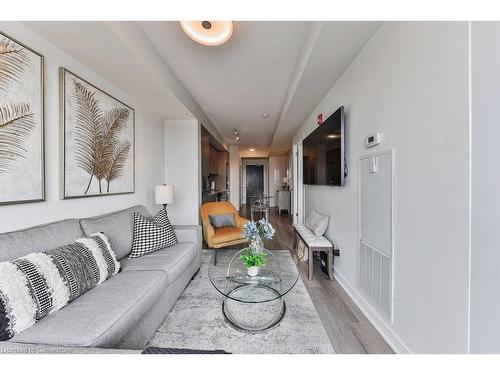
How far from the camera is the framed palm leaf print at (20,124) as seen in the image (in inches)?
49.9

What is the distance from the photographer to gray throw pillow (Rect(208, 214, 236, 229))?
11.4ft

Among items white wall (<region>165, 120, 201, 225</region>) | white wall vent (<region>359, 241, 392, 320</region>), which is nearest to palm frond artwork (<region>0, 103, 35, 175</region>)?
white wall (<region>165, 120, 201, 225</region>)

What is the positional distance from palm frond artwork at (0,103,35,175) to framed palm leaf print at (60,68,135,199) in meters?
0.29

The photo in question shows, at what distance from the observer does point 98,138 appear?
6.78ft

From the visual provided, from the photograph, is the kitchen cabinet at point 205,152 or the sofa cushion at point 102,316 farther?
the kitchen cabinet at point 205,152

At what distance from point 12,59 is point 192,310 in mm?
2227

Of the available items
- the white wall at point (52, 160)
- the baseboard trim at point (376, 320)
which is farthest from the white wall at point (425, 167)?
the white wall at point (52, 160)

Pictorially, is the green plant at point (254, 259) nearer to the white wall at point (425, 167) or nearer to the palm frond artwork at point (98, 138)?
the white wall at point (425, 167)

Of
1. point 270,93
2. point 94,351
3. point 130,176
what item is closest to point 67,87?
point 130,176

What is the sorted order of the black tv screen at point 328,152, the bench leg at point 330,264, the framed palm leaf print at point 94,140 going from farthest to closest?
the bench leg at point 330,264, the black tv screen at point 328,152, the framed palm leaf print at point 94,140

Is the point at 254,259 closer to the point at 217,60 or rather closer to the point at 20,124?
the point at 20,124

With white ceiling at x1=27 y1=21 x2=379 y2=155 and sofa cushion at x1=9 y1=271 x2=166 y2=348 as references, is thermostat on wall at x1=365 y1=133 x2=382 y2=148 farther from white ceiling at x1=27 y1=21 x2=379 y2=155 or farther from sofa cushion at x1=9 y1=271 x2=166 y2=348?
sofa cushion at x1=9 y1=271 x2=166 y2=348

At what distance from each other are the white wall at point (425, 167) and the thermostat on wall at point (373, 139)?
0.16 ft

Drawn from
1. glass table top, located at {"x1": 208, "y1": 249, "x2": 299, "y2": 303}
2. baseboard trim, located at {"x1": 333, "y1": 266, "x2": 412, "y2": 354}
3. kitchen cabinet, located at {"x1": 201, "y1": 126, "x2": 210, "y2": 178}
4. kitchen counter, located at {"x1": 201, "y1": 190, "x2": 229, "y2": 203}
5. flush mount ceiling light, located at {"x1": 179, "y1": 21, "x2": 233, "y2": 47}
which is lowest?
baseboard trim, located at {"x1": 333, "y1": 266, "x2": 412, "y2": 354}
